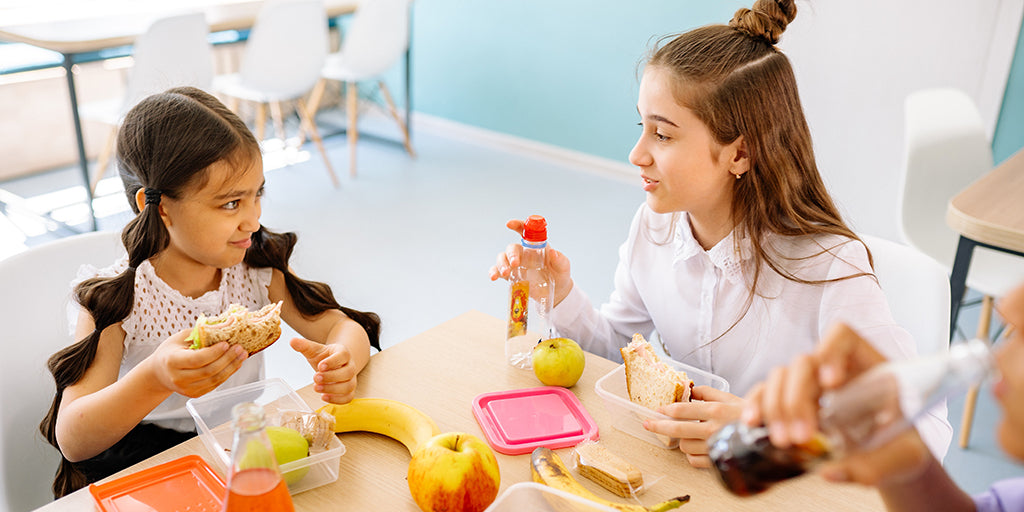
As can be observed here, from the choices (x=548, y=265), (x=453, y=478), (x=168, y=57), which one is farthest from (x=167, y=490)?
(x=168, y=57)

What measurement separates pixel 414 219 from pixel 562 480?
2991 mm

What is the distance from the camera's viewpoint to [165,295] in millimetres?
1316

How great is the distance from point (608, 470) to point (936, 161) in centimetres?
198

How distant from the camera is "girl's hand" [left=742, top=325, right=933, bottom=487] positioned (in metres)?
0.50

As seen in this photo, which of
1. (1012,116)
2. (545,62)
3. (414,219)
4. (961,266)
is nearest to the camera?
(961,266)

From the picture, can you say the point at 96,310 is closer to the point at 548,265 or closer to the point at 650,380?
the point at 548,265

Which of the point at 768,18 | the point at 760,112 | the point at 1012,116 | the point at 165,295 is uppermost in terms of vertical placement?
the point at 768,18

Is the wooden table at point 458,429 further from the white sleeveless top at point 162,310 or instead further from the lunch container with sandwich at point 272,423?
the white sleeveless top at point 162,310

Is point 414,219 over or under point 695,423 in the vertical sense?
under

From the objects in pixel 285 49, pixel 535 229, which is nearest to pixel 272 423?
pixel 535 229

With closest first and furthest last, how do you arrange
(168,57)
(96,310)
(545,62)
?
(96,310) < (168,57) < (545,62)

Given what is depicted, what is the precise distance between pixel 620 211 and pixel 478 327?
9.03 ft

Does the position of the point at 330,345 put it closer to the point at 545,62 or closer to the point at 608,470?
the point at 608,470

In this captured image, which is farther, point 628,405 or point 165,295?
point 165,295
